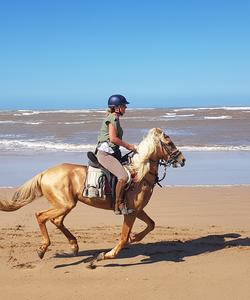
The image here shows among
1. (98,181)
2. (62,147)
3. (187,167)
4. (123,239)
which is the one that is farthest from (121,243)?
(62,147)

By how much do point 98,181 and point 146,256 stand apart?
5.03 ft

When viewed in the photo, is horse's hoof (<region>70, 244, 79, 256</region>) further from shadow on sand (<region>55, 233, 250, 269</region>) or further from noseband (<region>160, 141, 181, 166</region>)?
noseband (<region>160, 141, 181, 166</region>)

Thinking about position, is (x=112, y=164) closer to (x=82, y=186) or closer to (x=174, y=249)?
(x=82, y=186)

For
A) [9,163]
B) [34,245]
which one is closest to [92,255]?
[34,245]

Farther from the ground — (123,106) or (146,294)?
(123,106)

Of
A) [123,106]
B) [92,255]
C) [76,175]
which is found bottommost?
[92,255]

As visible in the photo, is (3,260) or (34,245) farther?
(34,245)

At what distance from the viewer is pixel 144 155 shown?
6980mm

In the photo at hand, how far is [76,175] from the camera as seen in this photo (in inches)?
275

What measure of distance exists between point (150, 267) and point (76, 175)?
1.77 metres

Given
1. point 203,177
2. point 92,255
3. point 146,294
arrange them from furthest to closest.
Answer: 1. point 203,177
2. point 92,255
3. point 146,294

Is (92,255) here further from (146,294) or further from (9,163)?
(9,163)

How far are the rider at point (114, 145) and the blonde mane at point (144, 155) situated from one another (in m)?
0.15

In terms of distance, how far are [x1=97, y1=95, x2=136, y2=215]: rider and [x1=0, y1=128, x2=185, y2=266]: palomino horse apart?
6.3 inches
